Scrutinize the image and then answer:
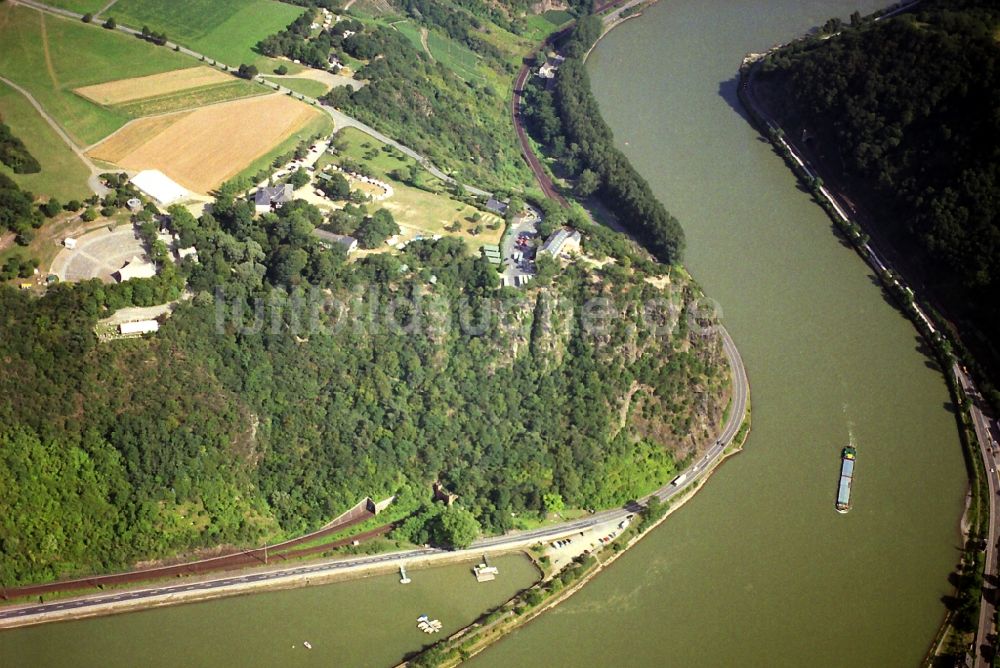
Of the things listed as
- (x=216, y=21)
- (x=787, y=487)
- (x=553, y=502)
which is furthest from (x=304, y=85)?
(x=787, y=487)

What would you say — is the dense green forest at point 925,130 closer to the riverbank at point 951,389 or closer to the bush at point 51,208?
the riverbank at point 951,389

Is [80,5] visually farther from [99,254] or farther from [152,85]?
[99,254]

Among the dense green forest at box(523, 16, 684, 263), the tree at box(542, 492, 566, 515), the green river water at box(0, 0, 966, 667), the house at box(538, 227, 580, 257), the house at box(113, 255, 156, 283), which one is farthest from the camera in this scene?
the dense green forest at box(523, 16, 684, 263)

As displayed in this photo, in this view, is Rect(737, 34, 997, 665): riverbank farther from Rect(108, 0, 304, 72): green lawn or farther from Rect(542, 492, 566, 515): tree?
Rect(108, 0, 304, 72): green lawn

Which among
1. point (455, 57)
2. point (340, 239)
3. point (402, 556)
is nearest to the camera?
point (402, 556)

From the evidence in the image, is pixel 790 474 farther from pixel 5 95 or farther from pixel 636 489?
pixel 5 95

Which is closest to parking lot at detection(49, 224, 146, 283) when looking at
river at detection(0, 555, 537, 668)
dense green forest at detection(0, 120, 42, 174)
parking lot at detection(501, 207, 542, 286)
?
dense green forest at detection(0, 120, 42, 174)

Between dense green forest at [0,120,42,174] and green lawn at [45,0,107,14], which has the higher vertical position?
green lawn at [45,0,107,14]
